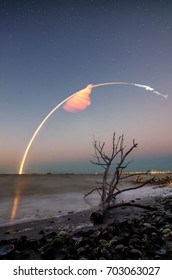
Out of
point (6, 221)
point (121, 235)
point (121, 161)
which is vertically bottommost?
point (6, 221)

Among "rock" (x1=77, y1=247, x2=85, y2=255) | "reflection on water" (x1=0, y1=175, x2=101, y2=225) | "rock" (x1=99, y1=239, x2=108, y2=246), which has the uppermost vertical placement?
"rock" (x1=99, y1=239, x2=108, y2=246)

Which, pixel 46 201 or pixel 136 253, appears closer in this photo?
pixel 136 253

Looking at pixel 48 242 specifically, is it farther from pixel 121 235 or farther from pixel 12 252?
Result: pixel 121 235

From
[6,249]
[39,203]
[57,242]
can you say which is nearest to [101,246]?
[57,242]

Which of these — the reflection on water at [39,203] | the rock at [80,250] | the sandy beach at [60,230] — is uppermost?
the rock at [80,250]

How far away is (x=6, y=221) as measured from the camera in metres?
5.92

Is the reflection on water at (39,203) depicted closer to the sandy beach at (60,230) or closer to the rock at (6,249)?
A: the sandy beach at (60,230)

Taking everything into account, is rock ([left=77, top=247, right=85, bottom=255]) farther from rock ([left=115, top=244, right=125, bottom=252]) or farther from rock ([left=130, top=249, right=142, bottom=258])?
rock ([left=130, top=249, right=142, bottom=258])

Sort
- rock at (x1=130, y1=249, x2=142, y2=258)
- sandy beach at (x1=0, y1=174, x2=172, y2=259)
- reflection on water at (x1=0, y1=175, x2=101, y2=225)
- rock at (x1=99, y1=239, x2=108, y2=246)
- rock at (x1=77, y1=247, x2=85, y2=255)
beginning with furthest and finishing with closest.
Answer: reflection on water at (x1=0, y1=175, x2=101, y2=225) < rock at (x1=99, y1=239, x2=108, y2=246) < sandy beach at (x1=0, y1=174, x2=172, y2=259) < rock at (x1=77, y1=247, x2=85, y2=255) < rock at (x1=130, y1=249, x2=142, y2=258)

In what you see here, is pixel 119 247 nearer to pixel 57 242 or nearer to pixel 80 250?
pixel 80 250

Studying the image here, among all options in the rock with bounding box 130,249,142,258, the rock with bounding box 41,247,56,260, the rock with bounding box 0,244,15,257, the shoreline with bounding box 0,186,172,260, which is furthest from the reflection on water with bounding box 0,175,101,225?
the rock with bounding box 130,249,142,258

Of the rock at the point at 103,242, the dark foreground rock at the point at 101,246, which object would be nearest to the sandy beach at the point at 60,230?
the dark foreground rock at the point at 101,246
